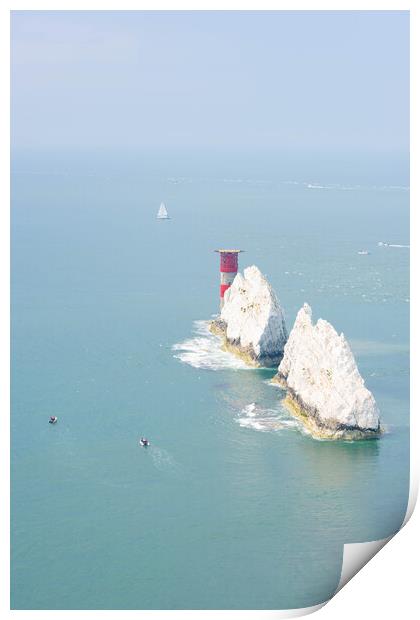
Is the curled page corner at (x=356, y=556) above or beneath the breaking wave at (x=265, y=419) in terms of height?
beneath

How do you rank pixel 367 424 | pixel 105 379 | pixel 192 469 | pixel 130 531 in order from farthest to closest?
pixel 105 379, pixel 367 424, pixel 192 469, pixel 130 531

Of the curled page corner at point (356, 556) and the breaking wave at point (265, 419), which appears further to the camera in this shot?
the breaking wave at point (265, 419)

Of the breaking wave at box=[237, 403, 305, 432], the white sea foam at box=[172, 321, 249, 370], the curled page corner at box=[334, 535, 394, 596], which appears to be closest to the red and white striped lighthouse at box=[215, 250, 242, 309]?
the white sea foam at box=[172, 321, 249, 370]

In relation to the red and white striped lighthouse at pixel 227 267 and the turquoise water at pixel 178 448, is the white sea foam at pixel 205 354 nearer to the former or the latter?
the turquoise water at pixel 178 448

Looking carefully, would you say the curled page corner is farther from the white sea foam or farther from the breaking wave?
the white sea foam

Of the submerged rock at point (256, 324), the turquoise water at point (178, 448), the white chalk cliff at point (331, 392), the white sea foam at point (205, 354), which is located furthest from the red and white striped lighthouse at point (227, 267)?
the white chalk cliff at point (331, 392)

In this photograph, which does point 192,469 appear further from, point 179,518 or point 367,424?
point 367,424
